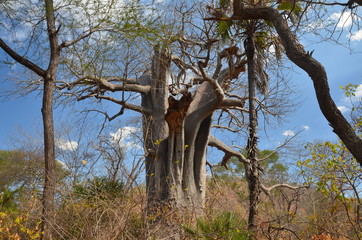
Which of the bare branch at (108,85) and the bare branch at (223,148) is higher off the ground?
the bare branch at (108,85)

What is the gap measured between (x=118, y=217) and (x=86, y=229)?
0.53 m

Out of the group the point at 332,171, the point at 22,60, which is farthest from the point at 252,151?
the point at 22,60

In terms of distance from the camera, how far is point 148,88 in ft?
34.3

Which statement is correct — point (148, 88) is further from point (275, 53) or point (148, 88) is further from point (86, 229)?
point (86, 229)

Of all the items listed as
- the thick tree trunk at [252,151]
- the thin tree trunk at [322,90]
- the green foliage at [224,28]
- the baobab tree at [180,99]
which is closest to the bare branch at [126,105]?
the baobab tree at [180,99]

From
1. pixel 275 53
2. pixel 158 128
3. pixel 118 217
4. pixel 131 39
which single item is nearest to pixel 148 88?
pixel 158 128

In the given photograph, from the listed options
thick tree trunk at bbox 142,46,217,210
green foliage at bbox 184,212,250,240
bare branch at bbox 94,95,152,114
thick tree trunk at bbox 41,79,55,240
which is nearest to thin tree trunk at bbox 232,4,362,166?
green foliage at bbox 184,212,250,240

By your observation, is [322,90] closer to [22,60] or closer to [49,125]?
[49,125]

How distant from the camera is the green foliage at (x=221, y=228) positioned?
467 cm

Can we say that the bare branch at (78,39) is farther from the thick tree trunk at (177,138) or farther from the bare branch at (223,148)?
the bare branch at (223,148)

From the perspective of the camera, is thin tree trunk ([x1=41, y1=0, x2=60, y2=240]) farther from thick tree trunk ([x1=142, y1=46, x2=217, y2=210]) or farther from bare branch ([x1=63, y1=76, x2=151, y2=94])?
thick tree trunk ([x1=142, y1=46, x2=217, y2=210])

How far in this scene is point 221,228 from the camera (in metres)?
5.01

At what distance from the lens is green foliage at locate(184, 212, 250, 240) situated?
15.3 ft

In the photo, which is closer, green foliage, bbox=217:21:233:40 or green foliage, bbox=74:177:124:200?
green foliage, bbox=74:177:124:200
